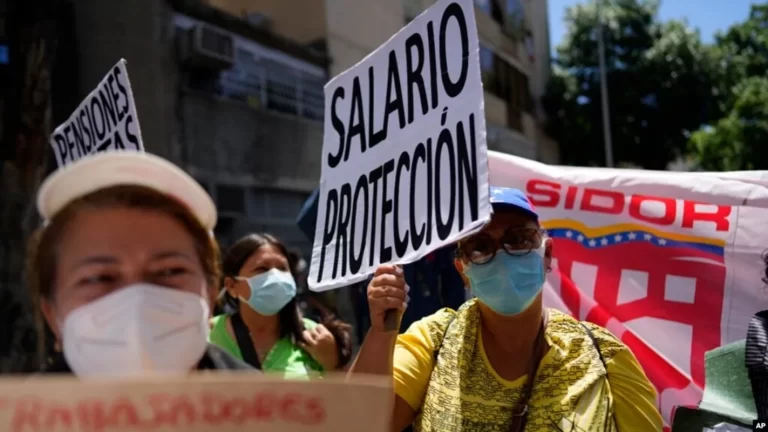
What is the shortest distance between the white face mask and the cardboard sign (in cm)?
29

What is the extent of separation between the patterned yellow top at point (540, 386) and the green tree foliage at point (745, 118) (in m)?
18.7

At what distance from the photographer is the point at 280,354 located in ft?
10.8

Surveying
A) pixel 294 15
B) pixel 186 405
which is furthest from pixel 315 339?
pixel 294 15

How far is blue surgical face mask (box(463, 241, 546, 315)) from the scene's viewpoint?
2.07m

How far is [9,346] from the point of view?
866 centimetres

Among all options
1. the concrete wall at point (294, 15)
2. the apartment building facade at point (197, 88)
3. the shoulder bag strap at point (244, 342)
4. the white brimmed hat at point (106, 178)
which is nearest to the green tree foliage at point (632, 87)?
the apartment building facade at point (197, 88)

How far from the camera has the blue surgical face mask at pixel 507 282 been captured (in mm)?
2072

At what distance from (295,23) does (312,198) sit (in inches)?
438

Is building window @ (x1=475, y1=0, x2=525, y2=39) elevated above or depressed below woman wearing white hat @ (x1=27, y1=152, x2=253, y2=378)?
above

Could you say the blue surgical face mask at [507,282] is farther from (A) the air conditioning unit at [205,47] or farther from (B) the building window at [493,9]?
(B) the building window at [493,9]

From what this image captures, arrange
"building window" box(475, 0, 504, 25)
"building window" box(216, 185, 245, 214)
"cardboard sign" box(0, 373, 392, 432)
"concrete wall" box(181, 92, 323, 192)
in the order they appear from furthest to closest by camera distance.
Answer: "building window" box(475, 0, 504, 25) → "building window" box(216, 185, 245, 214) → "concrete wall" box(181, 92, 323, 192) → "cardboard sign" box(0, 373, 392, 432)

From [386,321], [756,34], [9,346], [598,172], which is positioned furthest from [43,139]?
[756,34]

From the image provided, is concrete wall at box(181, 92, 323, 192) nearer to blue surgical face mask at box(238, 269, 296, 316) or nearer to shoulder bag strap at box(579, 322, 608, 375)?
blue surgical face mask at box(238, 269, 296, 316)

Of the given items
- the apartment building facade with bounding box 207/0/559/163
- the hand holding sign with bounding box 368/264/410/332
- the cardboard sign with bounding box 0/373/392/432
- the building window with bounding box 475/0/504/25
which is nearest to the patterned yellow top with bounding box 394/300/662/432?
the hand holding sign with bounding box 368/264/410/332
